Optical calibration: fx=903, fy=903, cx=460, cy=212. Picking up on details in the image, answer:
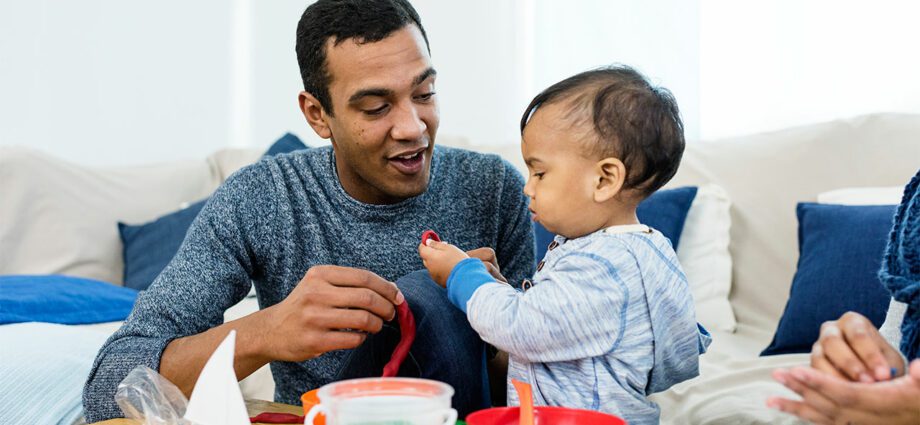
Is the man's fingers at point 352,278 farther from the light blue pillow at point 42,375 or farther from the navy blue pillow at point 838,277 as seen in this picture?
the navy blue pillow at point 838,277

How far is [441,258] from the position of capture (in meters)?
1.16

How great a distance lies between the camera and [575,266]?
3.49 feet

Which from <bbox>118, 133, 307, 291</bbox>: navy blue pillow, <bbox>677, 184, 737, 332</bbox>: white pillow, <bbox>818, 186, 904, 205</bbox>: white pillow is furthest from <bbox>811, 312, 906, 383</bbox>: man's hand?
<bbox>118, 133, 307, 291</bbox>: navy blue pillow

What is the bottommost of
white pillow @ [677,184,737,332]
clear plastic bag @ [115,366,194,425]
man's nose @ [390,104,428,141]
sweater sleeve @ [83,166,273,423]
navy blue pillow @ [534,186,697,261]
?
white pillow @ [677,184,737,332]

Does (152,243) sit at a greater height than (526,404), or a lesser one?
lesser

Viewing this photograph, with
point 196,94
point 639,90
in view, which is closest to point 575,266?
point 639,90

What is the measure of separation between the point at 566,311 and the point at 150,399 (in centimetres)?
56

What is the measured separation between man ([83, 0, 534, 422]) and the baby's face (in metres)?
0.14

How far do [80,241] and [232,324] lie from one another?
66.0 inches

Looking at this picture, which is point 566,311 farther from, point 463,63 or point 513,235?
point 463,63

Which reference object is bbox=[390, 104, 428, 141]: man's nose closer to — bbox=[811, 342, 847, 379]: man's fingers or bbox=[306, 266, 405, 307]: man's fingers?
bbox=[306, 266, 405, 307]: man's fingers

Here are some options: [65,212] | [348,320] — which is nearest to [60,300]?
[65,212]

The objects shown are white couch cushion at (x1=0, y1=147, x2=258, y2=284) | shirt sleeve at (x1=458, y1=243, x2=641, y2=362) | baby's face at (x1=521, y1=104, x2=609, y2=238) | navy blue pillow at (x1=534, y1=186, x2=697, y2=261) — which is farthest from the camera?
white couch cushion at (x1=0, y1=147, x2=258, y2=284)

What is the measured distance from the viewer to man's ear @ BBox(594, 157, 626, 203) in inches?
44.4
